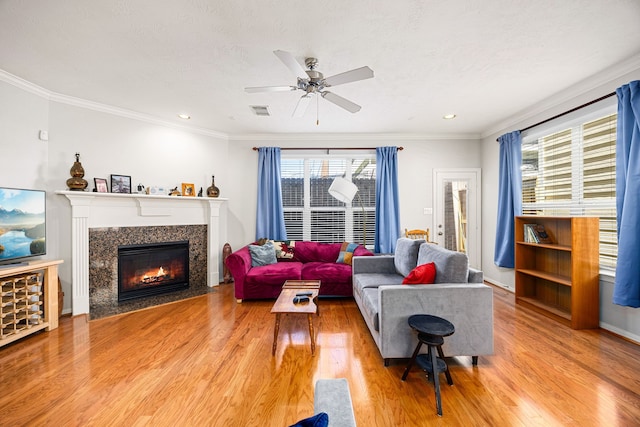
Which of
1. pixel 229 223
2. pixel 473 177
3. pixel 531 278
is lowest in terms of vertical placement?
pixel 531 278

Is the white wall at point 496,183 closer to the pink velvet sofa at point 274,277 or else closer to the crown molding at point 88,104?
the pink velvet sofa at point 274,277

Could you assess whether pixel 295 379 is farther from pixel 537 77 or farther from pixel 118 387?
pixel 537 77

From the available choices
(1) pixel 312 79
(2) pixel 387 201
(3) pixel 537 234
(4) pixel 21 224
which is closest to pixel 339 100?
(1) pixel 312 79

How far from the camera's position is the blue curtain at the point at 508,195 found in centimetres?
382

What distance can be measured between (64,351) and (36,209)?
60.9 inches

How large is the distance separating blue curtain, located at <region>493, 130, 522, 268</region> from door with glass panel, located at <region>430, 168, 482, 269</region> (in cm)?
62

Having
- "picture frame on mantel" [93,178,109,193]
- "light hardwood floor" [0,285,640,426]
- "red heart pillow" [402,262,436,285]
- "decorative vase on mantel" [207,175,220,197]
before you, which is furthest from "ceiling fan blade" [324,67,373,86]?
"picture frame on mantel" [93,178,109,193]

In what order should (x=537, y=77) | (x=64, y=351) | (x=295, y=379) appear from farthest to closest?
1. (x=537, y=77)
2. (x=64, y=351)
3. (x=295, y=379)

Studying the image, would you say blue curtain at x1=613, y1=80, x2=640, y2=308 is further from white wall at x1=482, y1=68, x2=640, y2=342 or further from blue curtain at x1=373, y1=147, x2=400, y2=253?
blue curtain at x1=373, y1=147, x2=400, y2=253

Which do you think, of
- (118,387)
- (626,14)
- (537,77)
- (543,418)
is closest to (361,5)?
(626,14)

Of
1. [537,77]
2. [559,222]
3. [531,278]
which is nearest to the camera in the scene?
[537,77]

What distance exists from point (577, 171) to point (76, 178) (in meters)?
6.08

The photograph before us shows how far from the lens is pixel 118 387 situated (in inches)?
73.4

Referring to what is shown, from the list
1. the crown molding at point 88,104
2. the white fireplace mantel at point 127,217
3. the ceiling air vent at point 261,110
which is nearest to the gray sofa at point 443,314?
the ceiling air vent at point 261,110
